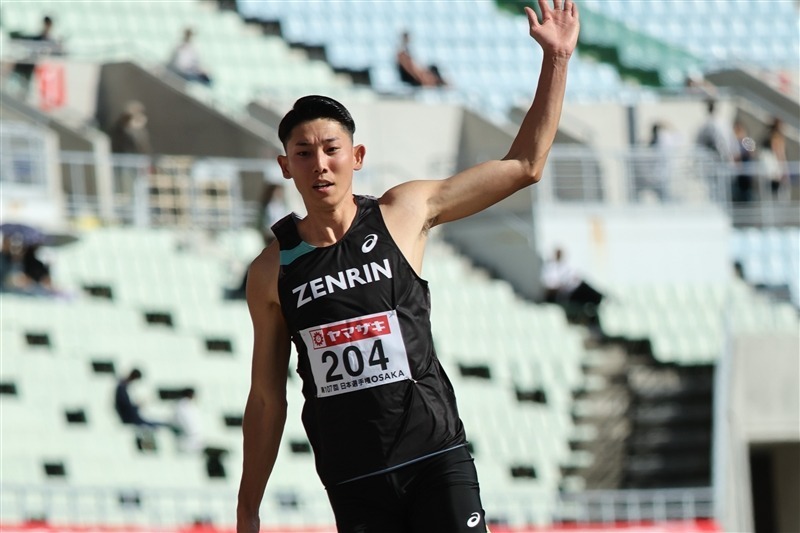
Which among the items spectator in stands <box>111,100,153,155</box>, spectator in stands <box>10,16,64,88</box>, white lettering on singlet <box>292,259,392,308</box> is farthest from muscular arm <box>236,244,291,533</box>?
spectator in stands <box>10,16,64,88</box>

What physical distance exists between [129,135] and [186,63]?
2.12 m

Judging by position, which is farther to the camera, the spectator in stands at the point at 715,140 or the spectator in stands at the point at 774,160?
the spectator in stands at the point at 774,160

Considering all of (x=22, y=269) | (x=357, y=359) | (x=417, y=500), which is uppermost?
(x=22, y=269)

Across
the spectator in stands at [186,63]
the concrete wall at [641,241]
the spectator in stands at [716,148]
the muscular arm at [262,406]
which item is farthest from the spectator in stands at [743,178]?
the muscular arm at [262,406]

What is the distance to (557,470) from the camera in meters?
14.0

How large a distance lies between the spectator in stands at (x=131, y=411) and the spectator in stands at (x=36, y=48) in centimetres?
493

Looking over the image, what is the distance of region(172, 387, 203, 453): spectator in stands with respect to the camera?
1224cm

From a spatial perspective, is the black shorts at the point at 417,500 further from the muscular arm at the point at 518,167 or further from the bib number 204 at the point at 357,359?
the muscular arm at the point at 518,167

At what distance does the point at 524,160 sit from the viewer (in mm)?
4504

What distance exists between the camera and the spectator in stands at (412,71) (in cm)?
1859

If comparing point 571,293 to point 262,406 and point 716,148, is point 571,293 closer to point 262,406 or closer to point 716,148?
point 716,148

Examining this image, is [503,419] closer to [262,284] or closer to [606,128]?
[606,128]

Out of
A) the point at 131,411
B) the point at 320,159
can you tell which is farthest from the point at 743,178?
the point at 320,159

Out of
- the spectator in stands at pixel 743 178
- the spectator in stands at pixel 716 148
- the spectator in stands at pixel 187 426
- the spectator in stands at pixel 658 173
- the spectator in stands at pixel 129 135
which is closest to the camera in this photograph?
the spectator in stands at pixel 187 426
